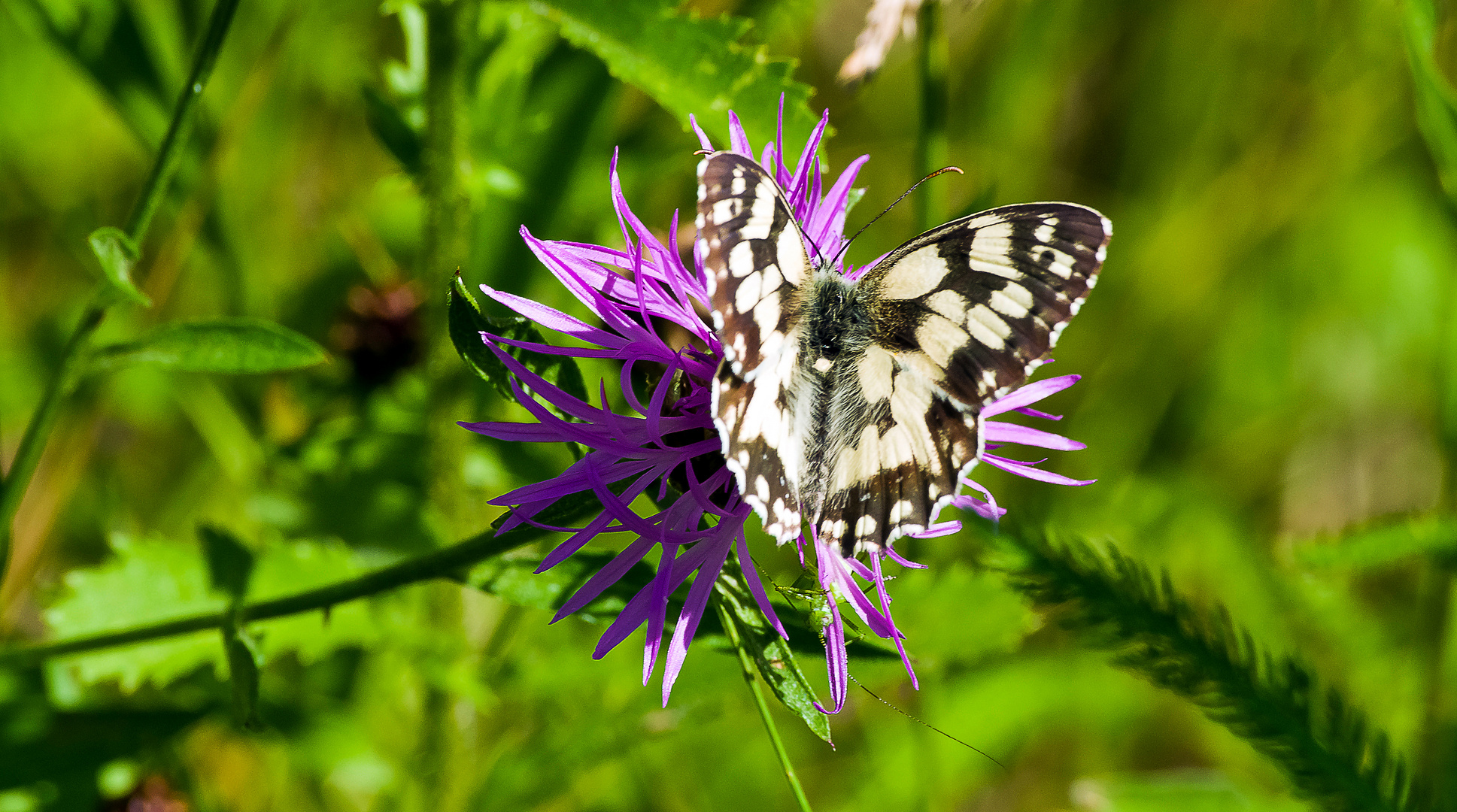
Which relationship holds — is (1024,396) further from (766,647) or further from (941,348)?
(766,647)

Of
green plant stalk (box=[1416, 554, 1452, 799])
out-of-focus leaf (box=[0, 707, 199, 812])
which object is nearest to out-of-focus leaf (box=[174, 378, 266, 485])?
out-of-focus leaf (box=[0, 707, 199, 812])

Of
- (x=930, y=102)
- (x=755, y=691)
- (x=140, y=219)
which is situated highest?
(x=930, y=102)

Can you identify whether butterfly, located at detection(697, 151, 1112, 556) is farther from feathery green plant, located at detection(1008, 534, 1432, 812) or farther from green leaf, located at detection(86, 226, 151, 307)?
green leaf, located at detection(86, 226, 151, 307)

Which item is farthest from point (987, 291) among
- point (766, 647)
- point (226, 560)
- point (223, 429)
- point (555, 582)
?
point (223, 429)

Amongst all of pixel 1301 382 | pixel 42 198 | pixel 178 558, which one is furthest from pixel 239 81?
pixel 1301 382

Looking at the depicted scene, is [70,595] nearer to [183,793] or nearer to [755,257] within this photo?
[183,793]

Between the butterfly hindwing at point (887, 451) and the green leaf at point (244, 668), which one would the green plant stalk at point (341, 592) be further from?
the butterfly hindwing at point (887, 451)
